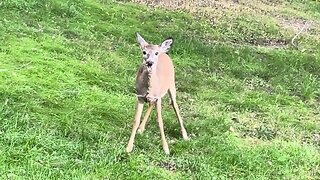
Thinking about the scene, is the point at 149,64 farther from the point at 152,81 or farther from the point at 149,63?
the point at 152,81

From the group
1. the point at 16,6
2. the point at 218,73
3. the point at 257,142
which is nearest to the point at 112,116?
the point at 257,142

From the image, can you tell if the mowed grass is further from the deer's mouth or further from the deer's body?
the deer's mouth

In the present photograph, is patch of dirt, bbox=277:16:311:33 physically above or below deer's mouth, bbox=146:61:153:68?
below

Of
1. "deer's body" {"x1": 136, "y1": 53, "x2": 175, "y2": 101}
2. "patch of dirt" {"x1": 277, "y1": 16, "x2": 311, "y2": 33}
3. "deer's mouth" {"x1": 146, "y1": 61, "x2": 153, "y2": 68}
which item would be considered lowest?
"patch of dirt" {"x1": 277, "y1": 16, "x2": 311, "y2": 33}

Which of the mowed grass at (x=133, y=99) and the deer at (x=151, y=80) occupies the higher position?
the deer at (x=151, y=80)

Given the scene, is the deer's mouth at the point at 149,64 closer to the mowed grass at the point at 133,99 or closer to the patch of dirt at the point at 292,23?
the mowed grass at the point at 133,99

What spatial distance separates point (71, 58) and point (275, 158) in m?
3.84

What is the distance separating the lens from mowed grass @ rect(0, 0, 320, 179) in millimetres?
5594

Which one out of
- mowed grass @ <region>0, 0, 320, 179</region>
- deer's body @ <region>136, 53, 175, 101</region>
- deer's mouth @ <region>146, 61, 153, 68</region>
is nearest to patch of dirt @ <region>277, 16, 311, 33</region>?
mowed grass @ <region>0, 0, 320, 179</region>

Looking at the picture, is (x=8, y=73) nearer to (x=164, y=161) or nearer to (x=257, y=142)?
(x=164, y=161)

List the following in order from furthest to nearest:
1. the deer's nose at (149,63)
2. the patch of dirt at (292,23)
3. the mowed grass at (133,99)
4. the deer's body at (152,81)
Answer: the patch of dirt at (292,23)
the deer's body at (152,81)
the deer's nose at (149,63)
the mowed grass at (133,99)

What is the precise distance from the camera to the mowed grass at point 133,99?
18.4 ft

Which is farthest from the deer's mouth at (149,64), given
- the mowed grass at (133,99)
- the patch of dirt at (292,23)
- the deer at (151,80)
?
the patch of dirt at (292,23)

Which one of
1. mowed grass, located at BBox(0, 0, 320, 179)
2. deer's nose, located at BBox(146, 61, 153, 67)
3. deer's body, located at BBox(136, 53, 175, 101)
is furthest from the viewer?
deer's body, located at BBox(136, 53, 175, 101)
